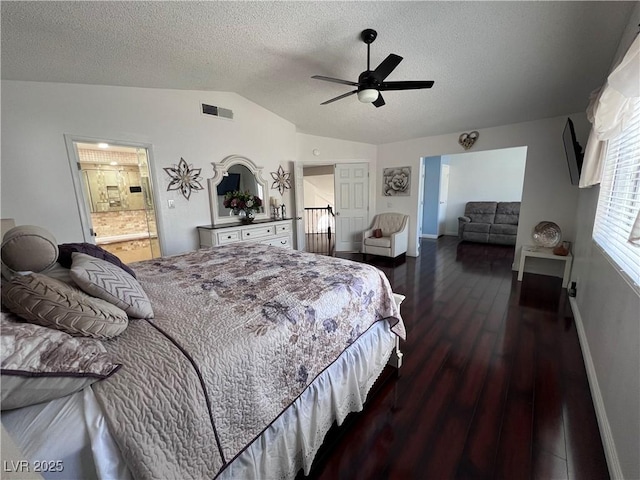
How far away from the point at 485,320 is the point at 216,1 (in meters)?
3.80

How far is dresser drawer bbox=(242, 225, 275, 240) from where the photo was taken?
3873 millimetres

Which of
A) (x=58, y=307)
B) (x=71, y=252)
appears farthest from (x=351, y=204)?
(x=58, y=307)

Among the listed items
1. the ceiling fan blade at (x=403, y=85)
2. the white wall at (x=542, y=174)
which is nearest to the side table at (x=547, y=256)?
the white wall at (x=542, y=174)

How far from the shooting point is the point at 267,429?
3.56ft

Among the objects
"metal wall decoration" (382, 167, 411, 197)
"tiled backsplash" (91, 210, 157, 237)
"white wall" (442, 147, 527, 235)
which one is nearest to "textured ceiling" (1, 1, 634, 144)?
"metal wall decoration" (382, 167, 411, 197)

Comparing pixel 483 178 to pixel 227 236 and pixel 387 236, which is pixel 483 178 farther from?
pixel 227 236

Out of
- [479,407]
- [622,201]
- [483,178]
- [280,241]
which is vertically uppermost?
[483,178]

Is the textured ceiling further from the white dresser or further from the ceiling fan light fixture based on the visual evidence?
the white dresser

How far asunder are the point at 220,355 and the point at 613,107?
262 cm

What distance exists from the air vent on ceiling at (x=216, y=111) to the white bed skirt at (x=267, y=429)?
3632 mm

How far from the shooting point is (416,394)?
1.74 m

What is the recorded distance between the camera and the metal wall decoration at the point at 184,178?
3.41 meters

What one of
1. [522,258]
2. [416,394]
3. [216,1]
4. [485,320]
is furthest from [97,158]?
[522,258]

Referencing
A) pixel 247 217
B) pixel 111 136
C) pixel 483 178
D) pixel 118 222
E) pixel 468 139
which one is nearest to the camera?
pixel 111 136
